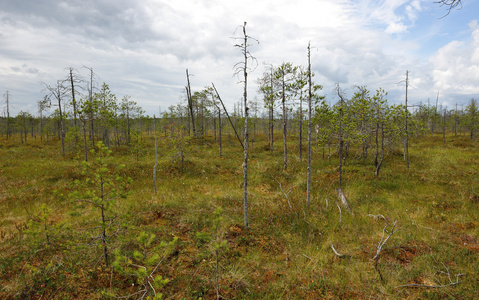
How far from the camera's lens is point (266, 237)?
29.0 ft

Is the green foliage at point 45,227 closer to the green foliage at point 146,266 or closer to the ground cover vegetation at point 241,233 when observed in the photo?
the ground cover vegetation at point 241,233

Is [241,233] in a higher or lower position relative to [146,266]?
lower

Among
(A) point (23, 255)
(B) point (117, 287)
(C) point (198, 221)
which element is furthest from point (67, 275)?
(C) point (198, 221)

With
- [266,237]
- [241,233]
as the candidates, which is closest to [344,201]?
[266,237]

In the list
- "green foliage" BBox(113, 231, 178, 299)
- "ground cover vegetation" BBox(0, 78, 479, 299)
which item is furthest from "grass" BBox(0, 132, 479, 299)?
"green foliage" BBox(113, 231, 178, 299)

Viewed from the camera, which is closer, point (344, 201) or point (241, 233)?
point (241, 233)

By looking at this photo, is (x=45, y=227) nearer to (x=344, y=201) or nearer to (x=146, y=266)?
(x=146, y=266)

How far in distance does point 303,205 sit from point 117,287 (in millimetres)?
9715

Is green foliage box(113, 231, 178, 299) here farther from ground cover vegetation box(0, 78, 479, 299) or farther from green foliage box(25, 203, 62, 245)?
green foliage box(25, 203, 62, 245)

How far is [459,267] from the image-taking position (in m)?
6.68

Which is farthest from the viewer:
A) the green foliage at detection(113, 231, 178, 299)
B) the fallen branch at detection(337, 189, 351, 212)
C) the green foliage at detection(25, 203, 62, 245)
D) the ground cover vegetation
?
the fallen branch at detection(337, 189, 351, 212)

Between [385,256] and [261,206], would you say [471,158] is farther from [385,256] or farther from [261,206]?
[261,206]

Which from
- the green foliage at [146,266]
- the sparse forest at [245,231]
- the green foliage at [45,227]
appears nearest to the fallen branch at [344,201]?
the sparse forest at [245,231]

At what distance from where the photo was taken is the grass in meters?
5.70
